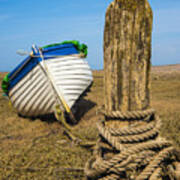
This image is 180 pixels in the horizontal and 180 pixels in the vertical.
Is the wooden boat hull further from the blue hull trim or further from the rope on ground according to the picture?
the rope on ground

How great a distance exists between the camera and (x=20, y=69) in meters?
5.16

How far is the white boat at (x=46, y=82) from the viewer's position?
4.93 metres

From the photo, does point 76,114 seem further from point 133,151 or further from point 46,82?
point 133,151

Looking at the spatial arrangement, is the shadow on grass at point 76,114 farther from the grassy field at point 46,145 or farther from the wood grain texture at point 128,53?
the wood grain texture at point 128,53

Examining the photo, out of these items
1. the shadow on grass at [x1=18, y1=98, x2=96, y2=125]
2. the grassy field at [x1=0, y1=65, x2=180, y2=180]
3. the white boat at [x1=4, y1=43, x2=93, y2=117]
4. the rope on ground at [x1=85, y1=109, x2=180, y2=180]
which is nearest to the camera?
the rope on ground at [x1=85, y1=109, x2=180, y2=180]

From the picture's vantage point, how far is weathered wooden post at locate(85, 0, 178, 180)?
4.76 ft

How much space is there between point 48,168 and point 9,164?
644 mm

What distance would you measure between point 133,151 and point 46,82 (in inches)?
148

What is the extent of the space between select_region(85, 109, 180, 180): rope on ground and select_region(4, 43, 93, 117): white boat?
3.30m

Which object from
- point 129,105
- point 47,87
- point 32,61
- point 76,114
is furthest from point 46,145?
point 129,105

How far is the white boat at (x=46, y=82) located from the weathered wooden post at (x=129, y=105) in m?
3.33

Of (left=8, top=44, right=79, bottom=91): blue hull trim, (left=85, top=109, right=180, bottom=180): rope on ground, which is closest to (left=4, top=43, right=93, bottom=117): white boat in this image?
(left=8, top=44, right=79, bottom=91): blue hull trim

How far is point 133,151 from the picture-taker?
4.73 ft

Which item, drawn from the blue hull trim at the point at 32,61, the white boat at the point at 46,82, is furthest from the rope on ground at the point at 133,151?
the blue hull trim at the point at 32,61
